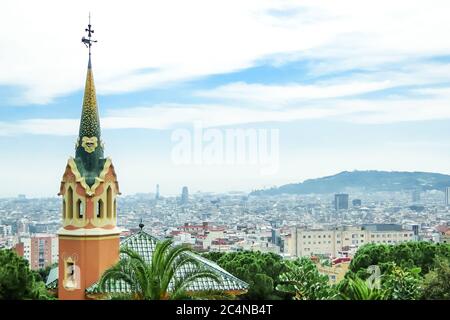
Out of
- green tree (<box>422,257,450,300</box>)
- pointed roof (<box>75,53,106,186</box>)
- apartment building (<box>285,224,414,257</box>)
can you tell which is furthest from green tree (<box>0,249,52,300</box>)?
apartment building (<box>285,224,414,257</box>)

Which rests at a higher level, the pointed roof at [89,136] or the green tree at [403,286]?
the pointed roof at [89,136]

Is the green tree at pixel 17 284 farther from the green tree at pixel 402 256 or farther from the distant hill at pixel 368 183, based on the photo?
the green tree at pixel 402 256

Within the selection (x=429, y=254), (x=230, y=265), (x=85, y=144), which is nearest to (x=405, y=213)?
(x=429, y=254)

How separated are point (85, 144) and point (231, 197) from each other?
8.44 ft

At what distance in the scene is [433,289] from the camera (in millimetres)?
9453

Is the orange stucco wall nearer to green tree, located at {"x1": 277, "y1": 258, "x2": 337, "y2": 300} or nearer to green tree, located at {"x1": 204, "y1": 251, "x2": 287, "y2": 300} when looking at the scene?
green tree, located at {"x1": 204, "y1": 251, "x2": 287, "y2": 300}

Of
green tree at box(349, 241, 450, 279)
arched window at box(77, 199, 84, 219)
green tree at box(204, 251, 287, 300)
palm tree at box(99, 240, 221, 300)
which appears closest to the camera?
palm tree at box(99, 240, 221, 300)

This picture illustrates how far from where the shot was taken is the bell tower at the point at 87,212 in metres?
9.34

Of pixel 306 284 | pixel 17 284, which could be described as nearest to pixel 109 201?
pixel 17 284

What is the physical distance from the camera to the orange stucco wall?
929 cm

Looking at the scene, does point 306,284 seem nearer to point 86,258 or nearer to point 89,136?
point 86,258

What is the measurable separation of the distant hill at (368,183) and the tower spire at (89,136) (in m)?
3.66

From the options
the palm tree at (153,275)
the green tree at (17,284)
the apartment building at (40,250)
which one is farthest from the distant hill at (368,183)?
the apartment building at (40,250)

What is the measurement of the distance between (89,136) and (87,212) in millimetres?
1049
